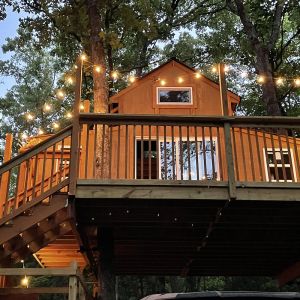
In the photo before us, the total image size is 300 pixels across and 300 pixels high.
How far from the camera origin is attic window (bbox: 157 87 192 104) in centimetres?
1538

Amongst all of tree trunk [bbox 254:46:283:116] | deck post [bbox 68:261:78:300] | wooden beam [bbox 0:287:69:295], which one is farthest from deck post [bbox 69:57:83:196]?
tree trunk [bbox 254:46:283:116]

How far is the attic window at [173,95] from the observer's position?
15.4 metres

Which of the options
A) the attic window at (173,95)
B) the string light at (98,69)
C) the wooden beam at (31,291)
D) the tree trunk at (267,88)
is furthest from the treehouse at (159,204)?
the tree trunk at (267,88)

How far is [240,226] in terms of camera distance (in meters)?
8.43

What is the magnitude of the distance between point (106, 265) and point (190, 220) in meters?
1.84

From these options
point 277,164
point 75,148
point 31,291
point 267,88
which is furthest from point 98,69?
point 267,88

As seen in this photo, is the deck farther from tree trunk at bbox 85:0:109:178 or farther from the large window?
tree trunk at bbox 85:0:109:178

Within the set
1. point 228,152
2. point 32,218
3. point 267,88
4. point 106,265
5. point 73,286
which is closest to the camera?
point 73,286

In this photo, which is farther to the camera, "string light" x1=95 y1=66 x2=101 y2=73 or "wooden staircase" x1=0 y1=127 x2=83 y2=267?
"string light" x1=95 y1=66 x2=101 y2=73

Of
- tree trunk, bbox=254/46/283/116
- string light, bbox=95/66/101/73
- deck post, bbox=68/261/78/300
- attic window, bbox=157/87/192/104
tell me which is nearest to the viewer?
deck post, bbox=68/261/78/300

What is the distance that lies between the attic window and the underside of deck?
5.62m

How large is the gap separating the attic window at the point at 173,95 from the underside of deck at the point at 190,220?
562 centimetres

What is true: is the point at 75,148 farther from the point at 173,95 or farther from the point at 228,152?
the point at 173,95

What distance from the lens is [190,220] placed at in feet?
26.2
